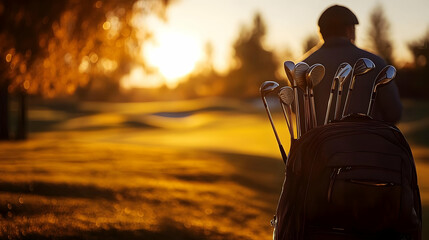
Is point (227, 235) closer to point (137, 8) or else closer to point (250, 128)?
point (137, 8)

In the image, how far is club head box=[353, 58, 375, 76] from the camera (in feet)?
14.2

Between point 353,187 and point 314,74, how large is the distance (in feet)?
3.11

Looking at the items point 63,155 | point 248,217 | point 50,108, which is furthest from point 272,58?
point 248,217

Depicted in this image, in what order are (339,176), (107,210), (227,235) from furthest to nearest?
(107,210), (227,235), (339,176)

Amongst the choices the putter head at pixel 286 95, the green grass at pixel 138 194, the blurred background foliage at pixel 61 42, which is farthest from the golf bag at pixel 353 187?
the blurred background foliage at pixel 61 42

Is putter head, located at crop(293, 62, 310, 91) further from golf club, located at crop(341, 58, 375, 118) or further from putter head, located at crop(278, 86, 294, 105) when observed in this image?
golf club, located at crop(341, 58, 375, 118)

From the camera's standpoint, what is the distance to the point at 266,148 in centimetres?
2616

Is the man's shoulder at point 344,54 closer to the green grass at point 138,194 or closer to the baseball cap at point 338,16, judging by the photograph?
the baseball cap at point 338,16

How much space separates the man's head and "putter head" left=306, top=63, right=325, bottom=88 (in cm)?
68

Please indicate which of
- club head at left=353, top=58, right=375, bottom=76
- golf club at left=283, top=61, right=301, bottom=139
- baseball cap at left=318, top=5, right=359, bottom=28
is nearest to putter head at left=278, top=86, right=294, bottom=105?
golf club at left=283, top=61, right=301, bottom=139

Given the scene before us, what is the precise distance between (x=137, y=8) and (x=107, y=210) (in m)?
7.75

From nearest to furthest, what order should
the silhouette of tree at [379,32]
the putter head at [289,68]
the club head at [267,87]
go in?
the putter head at [289,68], the club head at [267,87], the silhouette of tree at [379,32]

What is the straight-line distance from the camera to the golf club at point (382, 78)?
14.2 feet

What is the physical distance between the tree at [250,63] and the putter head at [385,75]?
2861 inches
